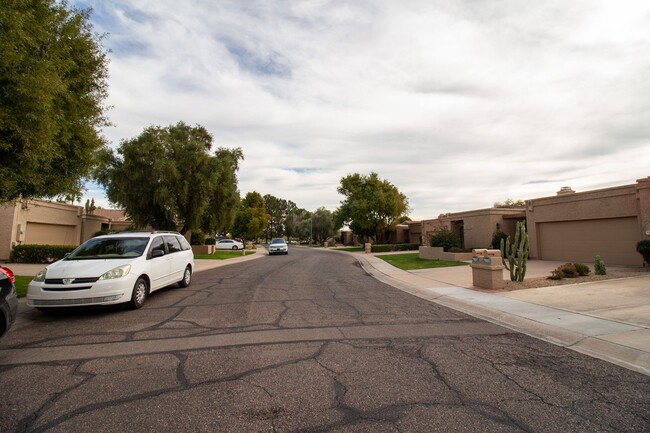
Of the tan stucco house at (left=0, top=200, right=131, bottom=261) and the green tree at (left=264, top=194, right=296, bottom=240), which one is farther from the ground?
the green tree at (left=264, top=194, right=296, bottom=240)

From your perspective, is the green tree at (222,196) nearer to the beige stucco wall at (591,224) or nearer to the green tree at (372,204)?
the green tree at (372,204)

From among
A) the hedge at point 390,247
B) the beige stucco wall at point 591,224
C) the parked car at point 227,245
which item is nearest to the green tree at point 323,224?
the parked car at point 227,245

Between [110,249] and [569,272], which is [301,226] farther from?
[110,249]

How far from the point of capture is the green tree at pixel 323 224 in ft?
249

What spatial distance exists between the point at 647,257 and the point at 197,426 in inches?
701

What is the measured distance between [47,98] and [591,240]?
2236 centimetres

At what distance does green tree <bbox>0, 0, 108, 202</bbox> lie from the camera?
6.77 meters

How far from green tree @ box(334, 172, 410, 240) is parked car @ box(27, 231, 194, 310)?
32.9 metres

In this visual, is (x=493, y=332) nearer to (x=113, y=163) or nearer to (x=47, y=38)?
(x=47, y=38)

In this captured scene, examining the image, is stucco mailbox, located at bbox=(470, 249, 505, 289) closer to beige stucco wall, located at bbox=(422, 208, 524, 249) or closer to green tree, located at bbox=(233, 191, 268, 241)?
beige stucco wall, located at bbox=(422, 208, 524, 249)

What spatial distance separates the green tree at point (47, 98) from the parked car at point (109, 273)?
6.70 ft

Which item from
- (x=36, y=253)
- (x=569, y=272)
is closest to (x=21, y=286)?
(x=36, y=253)

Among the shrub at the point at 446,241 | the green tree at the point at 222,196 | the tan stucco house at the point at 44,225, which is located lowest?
the shrub at the point at 446,241

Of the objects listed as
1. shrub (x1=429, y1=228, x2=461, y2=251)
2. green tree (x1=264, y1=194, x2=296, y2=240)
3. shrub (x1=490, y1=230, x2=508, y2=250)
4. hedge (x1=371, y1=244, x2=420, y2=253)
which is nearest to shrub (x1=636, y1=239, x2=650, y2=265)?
shrub (x1=490, y1=230, x2=508, y2=250)
